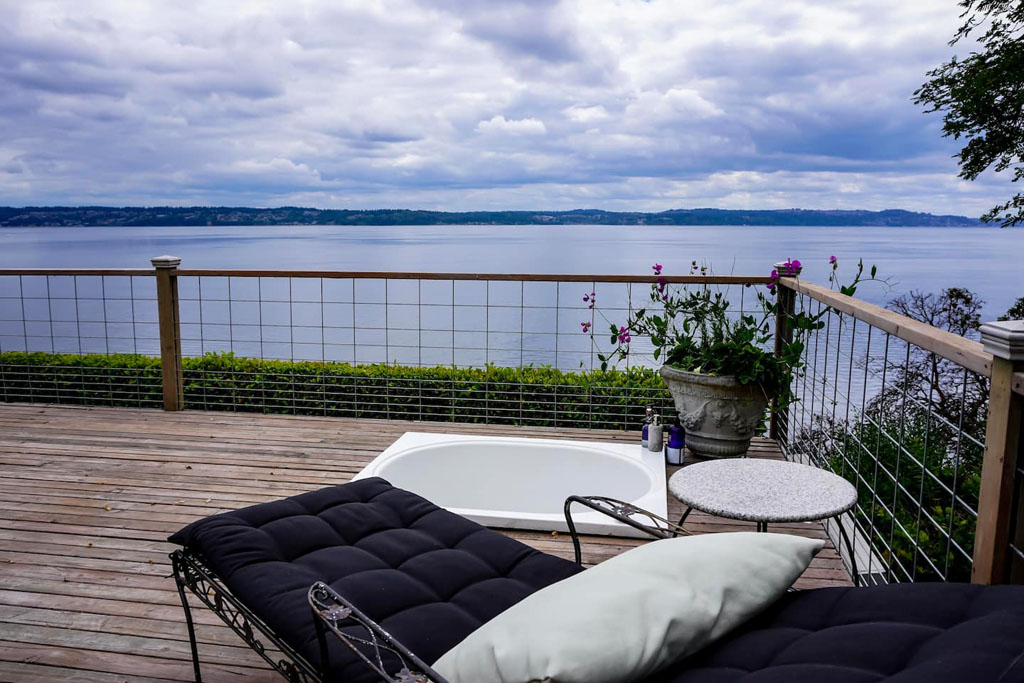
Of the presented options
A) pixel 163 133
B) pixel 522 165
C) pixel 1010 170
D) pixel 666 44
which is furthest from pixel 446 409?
pixel 163 133

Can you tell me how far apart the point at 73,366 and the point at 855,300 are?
5303mm

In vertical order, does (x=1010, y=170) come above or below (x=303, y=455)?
above

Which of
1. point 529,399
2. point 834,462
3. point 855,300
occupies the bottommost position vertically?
point 834,462

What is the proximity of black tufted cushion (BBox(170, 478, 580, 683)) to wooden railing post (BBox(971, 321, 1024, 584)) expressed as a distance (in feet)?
2.94

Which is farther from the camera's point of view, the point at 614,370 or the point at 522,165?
the point at 522,165

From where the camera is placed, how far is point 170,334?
480cm

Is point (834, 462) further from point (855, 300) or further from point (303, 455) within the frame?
point (303, 455)

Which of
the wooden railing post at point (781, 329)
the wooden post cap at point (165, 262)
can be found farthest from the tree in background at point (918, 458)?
the wooden post cap at point (165, 262)

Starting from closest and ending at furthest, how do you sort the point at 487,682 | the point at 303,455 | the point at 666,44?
the point at 487,682, the point at 303,455, the point at 666,44

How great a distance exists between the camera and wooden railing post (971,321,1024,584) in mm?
1390

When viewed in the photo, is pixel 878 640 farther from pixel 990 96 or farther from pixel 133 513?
pixel 990 96

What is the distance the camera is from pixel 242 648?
2.16 meters

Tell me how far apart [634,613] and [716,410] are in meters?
2.80

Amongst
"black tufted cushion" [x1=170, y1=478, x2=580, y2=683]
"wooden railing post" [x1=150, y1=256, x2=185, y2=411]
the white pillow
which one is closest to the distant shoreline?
"wooden railing post" [x1=150, y1=256, x2=185, y2=411]
